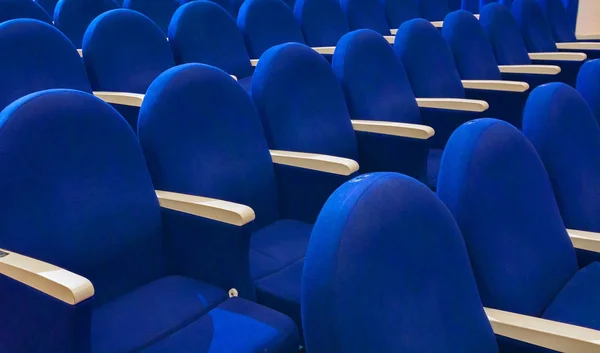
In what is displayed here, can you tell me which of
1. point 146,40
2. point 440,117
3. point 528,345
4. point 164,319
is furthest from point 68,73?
point 528,345

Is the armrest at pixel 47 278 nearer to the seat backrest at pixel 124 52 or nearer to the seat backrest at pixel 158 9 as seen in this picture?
the seat backrest at pixel 124 52

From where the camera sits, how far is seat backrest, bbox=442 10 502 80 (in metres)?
1.22

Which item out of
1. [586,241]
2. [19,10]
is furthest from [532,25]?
[19,10]

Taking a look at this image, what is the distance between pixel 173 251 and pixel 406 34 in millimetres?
647

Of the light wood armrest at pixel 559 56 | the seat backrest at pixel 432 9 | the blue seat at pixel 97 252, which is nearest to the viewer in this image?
the blue seat at pixel 97 252

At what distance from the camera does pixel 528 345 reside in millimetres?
434

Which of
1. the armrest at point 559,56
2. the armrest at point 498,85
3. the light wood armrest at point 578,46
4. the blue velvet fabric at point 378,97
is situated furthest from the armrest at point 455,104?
the light wood armrest at point 578,46

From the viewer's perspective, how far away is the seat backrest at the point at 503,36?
1349 mm

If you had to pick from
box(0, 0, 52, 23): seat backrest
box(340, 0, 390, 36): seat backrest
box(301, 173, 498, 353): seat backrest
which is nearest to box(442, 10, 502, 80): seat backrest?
box(340, 0, 390, 36): seat backrest

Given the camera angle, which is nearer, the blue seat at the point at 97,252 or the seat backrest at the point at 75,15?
the blue seat at the point at 97,252

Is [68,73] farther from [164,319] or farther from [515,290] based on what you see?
[515,290]

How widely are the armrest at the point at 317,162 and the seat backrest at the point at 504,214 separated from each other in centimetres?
20

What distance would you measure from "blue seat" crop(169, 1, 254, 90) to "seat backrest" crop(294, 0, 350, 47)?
8.5 inches

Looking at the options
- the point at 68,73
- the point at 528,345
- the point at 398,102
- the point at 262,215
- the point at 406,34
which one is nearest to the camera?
the point at 528,345
